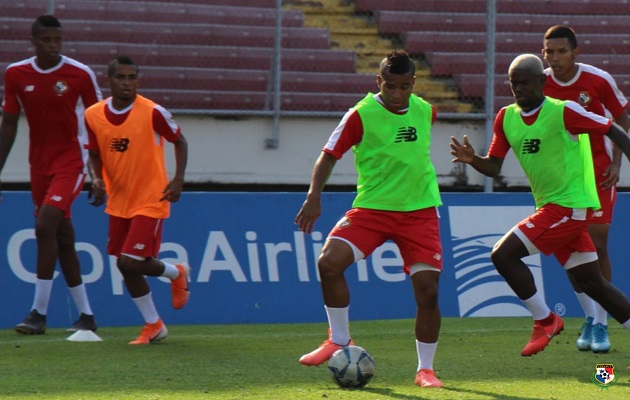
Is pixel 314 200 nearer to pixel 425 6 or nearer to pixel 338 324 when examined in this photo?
pixel 338 324

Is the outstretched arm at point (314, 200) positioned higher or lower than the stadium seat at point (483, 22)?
lower

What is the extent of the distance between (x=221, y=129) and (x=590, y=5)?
5.22m

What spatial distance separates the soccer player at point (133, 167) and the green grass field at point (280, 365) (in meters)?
0.51

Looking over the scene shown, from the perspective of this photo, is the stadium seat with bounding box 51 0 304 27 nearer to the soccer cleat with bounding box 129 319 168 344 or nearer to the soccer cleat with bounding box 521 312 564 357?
the soccer cleat with bounding box 129 319 168 344

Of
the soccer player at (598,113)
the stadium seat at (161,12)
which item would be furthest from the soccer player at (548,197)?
the stadium seat at (161,12)

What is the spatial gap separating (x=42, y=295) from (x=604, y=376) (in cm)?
448

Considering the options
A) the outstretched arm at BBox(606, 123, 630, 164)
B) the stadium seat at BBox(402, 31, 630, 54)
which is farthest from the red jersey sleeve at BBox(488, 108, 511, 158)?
the stadium seat at BBox(402, 31, 630, 54)

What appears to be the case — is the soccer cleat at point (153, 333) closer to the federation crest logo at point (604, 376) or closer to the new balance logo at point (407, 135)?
the new balance logo at point (407, 135)

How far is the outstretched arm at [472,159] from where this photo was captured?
678cm

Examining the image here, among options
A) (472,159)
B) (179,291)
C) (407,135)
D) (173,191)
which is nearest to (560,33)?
(472,159)

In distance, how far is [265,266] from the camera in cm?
1014

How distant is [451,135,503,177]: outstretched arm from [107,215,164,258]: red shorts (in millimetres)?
2438

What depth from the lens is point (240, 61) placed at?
44.0 ft

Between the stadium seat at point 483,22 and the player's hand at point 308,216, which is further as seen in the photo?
the stadium seat at point 483,22
